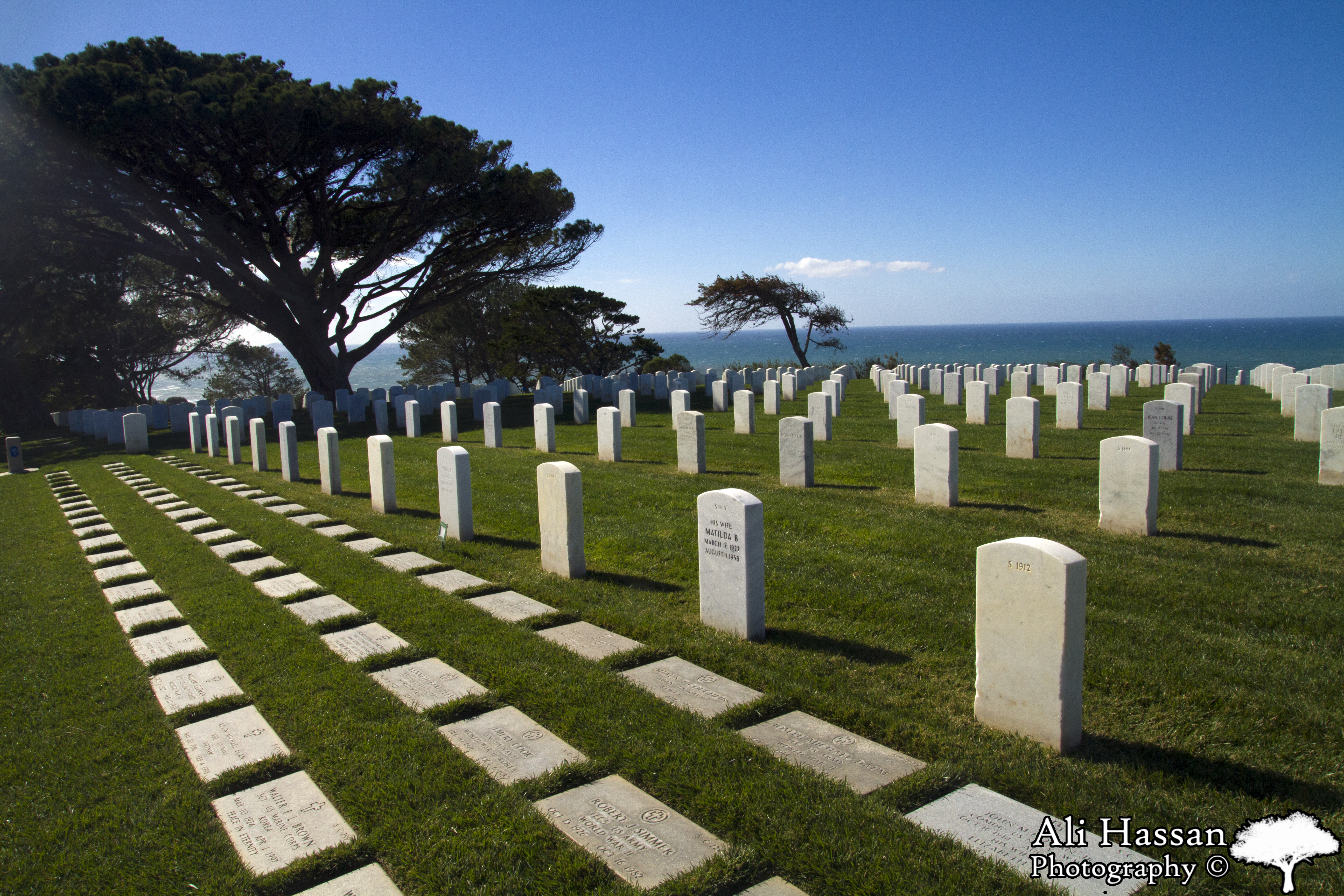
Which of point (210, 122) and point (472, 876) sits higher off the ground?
point (210, 122)

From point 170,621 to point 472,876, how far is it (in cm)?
421

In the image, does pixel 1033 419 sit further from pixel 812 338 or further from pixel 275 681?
pixel 812 338

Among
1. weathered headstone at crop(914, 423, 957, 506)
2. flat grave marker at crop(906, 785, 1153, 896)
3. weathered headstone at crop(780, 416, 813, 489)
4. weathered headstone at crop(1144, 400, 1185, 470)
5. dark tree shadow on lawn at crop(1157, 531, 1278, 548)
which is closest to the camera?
flat grave marker at crop(906, 785, 1153, 896)

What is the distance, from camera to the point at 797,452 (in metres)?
10.0

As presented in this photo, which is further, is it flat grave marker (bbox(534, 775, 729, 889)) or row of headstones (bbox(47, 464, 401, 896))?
row of headstones (bbox(47, 464, 401, 896))

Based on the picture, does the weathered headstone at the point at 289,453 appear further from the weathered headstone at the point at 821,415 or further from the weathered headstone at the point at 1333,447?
the weathered headstone at the point at 1333,447

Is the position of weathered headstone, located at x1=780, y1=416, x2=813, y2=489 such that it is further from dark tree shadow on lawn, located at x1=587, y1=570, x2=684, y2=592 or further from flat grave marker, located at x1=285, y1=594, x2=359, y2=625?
flat grave marker, located at x1=285, y1=594, x2=359, y2=625

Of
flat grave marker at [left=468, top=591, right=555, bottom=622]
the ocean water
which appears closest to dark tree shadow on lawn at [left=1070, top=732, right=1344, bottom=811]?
flat grave marker at [left=468, top=591, right=555, bottom=622]

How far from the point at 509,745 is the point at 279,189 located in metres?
28.2

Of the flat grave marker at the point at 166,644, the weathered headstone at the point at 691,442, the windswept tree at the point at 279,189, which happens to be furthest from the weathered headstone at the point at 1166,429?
the windswept tree at the point at 279,189

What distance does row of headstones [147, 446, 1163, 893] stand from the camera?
2764mm

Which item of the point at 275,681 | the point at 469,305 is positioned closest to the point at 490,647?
the point at 275,681

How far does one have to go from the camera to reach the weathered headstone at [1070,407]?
1430cm

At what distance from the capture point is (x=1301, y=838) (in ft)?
8.73
